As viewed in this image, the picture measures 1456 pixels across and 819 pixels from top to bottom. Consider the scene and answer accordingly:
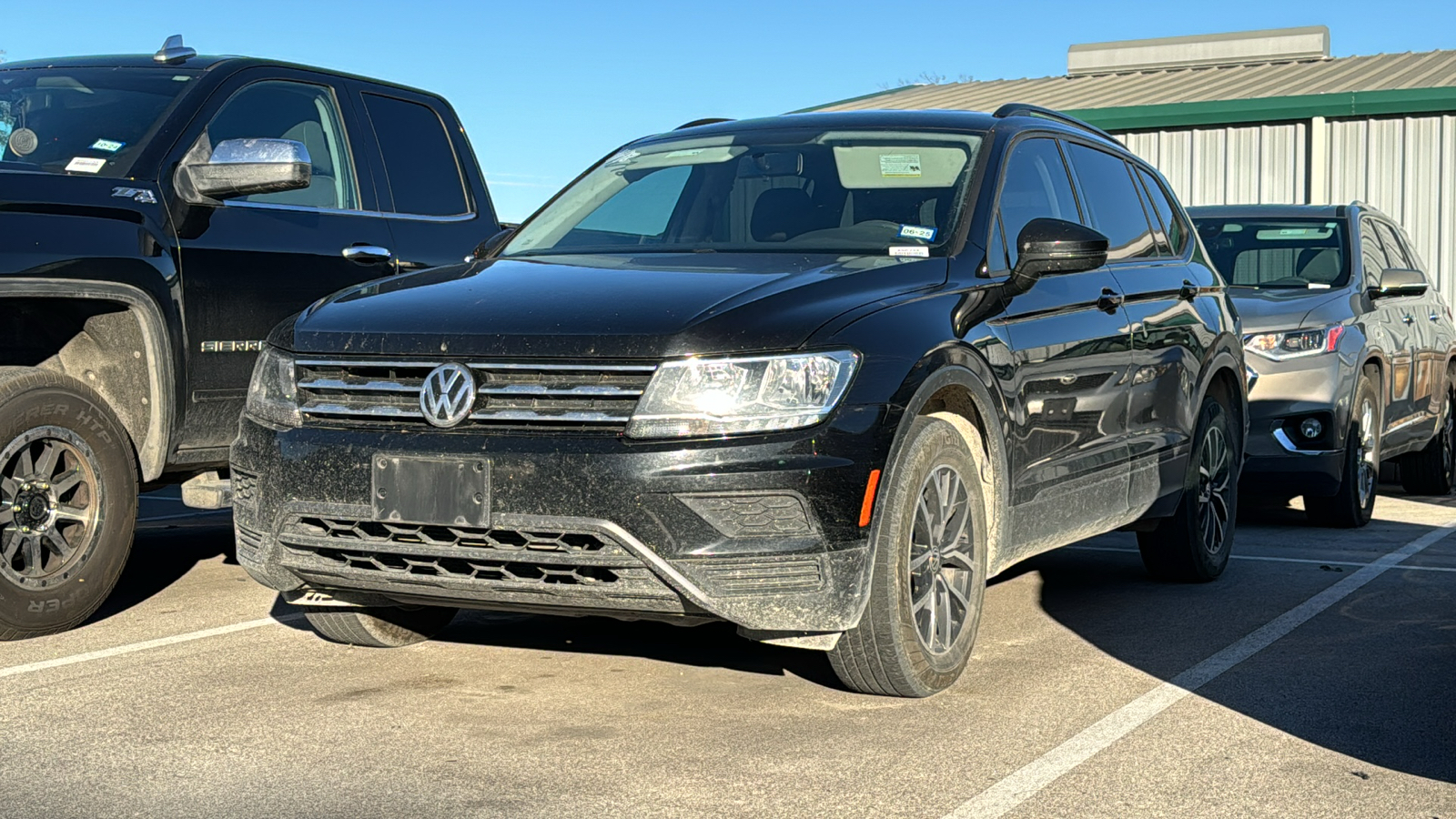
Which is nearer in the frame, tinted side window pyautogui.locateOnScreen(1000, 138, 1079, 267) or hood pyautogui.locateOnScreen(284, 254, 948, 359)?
hood pyautogui.locateOnScreen(284, 254, 948, 359)

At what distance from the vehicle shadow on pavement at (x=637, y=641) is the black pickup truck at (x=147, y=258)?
2.67 ft

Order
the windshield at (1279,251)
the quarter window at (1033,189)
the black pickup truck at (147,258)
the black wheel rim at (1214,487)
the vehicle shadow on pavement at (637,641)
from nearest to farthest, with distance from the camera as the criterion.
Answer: the vehicle shadow on pavement at (637,641) → the black pickup truck at (147,258) → the quarter window at (1033,189) → the black wheel rim at (1214,487) → the windshield at (1279,251)

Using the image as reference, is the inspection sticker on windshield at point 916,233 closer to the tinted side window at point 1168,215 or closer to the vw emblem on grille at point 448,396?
the vw emblem on grille at point 448,396

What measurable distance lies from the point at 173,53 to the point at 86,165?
0.91 metres

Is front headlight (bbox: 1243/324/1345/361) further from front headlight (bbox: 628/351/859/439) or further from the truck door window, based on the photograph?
front headlight (bbox: 628/351/859/439)

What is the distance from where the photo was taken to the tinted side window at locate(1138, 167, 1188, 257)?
7.36 m

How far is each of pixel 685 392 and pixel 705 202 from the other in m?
1.82

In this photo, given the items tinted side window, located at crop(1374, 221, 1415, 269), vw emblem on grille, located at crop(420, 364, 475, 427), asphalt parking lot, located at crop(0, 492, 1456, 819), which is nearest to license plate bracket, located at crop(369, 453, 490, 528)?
vw emblem on grille, located at crop(420, 364, 475, 427)

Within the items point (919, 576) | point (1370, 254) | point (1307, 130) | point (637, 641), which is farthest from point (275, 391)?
point (1307, 130)

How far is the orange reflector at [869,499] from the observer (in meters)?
4.41

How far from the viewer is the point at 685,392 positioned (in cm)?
435

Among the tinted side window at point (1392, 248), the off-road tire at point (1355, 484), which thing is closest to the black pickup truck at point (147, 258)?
the off-road tire at point (1355, 484)

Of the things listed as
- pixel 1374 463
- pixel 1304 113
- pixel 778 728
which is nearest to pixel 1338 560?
pixel 1374 463

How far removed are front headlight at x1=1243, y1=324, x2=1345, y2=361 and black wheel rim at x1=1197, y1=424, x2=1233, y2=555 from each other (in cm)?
202
